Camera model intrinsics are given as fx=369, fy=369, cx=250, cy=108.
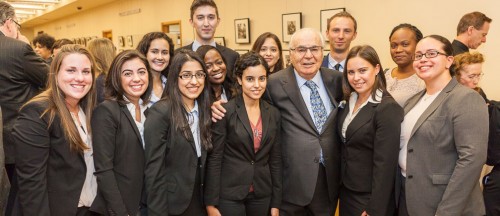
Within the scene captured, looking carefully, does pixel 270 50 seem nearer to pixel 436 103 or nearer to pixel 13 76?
pixel 436 103

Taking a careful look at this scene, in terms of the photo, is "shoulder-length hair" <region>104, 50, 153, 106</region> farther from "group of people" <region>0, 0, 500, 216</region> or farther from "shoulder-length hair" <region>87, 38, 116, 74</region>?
"shoulder-length hair" <region>87, 38, 116, 74</region>

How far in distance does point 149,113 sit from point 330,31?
2126 mm

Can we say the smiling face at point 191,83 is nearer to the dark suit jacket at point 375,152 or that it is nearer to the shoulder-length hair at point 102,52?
Answer: the dark suit jacket at point 375,152

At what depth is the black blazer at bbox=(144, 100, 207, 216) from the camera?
2.30 m

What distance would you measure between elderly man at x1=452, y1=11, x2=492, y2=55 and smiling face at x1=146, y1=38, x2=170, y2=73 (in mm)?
3025

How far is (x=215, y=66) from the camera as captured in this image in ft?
9.64

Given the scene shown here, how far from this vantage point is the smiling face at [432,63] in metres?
2.24

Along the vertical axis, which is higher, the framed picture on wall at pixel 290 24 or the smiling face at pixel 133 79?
the framed picture on wall at pixel 290 24

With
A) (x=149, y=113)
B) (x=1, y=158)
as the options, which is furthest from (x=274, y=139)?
(x=1, y=158)

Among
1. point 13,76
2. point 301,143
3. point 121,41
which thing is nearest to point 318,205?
point 301,143

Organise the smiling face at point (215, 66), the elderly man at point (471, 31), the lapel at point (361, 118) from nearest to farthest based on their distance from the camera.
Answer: the lapel at point (361, 118), the smiling face at point (215, 66), the elderly man at point (471, 31)

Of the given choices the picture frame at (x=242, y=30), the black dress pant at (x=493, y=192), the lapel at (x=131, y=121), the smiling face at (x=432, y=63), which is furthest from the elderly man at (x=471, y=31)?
the picture frame at (x=242, y=30)

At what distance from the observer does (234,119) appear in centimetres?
253

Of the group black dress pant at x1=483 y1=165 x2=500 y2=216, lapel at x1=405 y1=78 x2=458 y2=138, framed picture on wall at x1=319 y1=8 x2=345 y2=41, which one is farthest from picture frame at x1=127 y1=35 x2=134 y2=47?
lapel at x1=405 y1=78 x2=458 y2=138
